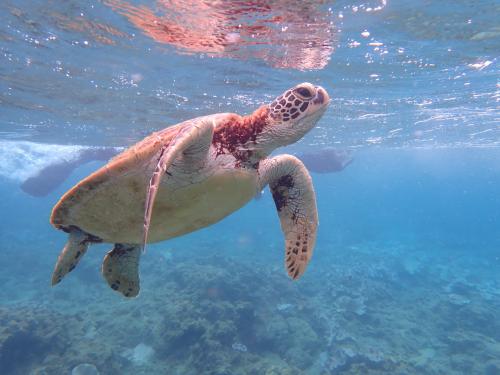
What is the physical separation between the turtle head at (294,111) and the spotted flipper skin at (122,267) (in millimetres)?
2769

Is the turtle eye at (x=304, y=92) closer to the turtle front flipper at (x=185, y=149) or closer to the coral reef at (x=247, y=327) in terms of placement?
the turtle front flipper at (x=185, y=149)

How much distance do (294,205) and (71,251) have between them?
9.61 ft

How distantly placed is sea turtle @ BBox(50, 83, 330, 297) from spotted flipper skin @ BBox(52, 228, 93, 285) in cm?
1

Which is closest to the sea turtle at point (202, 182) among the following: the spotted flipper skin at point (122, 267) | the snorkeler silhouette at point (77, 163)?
the spotted flipper skin at point (122, 267)

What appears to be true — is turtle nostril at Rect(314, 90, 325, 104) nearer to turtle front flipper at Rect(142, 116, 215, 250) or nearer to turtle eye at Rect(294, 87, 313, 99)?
turtle eye at Rect(294, 87, 313, 99)

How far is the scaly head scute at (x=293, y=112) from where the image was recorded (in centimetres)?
341

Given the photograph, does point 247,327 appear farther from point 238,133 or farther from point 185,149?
point 185,149

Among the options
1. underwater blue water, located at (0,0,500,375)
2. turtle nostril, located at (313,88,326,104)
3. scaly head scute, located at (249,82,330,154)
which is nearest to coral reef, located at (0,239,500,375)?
underwater blue water, located at (0,0,500,375)

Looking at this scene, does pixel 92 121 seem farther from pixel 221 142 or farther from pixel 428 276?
pixel 428 276

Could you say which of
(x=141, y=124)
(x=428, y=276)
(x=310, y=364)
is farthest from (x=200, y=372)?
(x=428, y=276)

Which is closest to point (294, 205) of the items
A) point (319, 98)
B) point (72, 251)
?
point (319, 98)

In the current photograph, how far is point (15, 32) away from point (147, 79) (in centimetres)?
422

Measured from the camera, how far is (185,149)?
300 centimetres

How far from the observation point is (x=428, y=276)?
71.2 ft
